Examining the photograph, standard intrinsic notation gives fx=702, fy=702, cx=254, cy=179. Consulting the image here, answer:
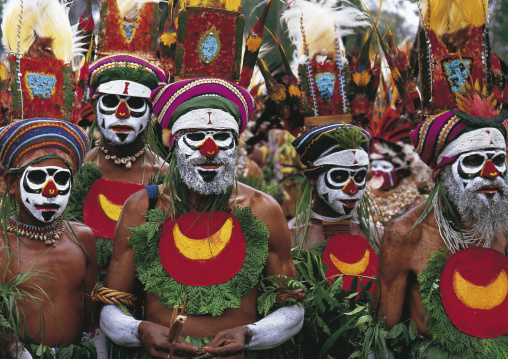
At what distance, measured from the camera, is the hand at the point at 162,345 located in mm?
3260

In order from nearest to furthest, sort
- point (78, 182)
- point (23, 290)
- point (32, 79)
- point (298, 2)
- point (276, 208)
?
1. point (23, 290)
2. point (276, 208)
3. point (32, 79)
4. point (78, 182)
5. point (298, 2)

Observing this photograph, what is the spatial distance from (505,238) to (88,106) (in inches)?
138

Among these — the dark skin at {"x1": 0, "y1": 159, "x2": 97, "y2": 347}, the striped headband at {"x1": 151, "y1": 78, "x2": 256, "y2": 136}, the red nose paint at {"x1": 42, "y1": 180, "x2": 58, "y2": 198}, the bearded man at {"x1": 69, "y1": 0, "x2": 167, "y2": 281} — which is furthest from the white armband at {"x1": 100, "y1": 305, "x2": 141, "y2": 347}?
the bearded man at {"x1": 69, "y1": 0, "x2": 167, "y2": 281}

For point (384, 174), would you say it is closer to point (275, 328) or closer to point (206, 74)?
point (206, 74)

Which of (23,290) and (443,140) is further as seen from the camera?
(443,140)

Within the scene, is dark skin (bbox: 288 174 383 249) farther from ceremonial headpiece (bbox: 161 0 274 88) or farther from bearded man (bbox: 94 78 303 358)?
ceremonial headpiece (bbox: 161 0 274 88)

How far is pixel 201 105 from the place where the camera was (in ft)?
11.9

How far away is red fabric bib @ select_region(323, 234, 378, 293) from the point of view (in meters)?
4.80

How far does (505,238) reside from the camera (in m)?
3.94

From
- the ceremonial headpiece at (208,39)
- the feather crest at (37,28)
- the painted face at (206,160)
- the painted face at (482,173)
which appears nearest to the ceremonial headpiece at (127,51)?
the feather crest at (37,28)

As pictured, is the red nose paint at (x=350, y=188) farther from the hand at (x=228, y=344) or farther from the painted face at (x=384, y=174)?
the painted face at (x=384, y=174)

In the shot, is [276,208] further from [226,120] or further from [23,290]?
[23,290]

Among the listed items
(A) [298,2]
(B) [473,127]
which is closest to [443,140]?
(B) [473,127]

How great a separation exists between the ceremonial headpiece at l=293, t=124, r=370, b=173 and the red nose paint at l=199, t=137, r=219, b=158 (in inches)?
61.7
